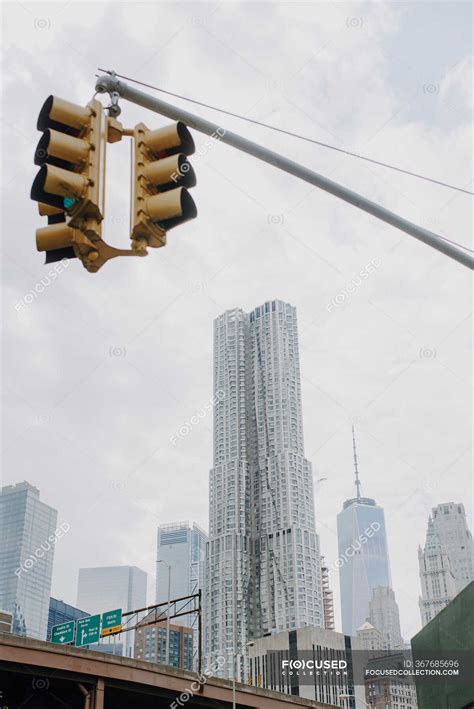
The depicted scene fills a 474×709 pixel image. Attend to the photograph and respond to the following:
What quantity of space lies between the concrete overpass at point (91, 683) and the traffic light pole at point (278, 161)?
935 inches

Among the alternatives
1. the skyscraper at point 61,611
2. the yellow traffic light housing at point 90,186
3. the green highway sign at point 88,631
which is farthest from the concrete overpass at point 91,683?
the skyscraper at point 61,611

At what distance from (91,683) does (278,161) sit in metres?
26.8

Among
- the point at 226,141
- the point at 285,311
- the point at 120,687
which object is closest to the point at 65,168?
the point at 226,141

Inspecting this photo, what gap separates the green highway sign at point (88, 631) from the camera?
38409mm

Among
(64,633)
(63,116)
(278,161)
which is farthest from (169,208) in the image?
(64,633)

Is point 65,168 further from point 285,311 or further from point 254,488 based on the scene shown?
point 285,311

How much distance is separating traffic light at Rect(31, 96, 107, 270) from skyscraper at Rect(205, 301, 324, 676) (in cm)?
15534

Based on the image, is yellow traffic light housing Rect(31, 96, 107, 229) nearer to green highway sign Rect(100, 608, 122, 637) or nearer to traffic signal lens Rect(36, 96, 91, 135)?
traffic signal lens Rect(36, 96, 91, 135)

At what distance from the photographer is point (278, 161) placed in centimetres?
727

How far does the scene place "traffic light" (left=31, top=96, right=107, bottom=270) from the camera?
17.2 feet

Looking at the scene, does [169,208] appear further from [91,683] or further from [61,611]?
[61,611]

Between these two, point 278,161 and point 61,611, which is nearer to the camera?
point 278,161

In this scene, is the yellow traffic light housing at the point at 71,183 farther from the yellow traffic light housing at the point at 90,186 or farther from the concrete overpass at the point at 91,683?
the concrete overpass at the point at 91,683

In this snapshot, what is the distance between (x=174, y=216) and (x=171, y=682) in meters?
29.5
